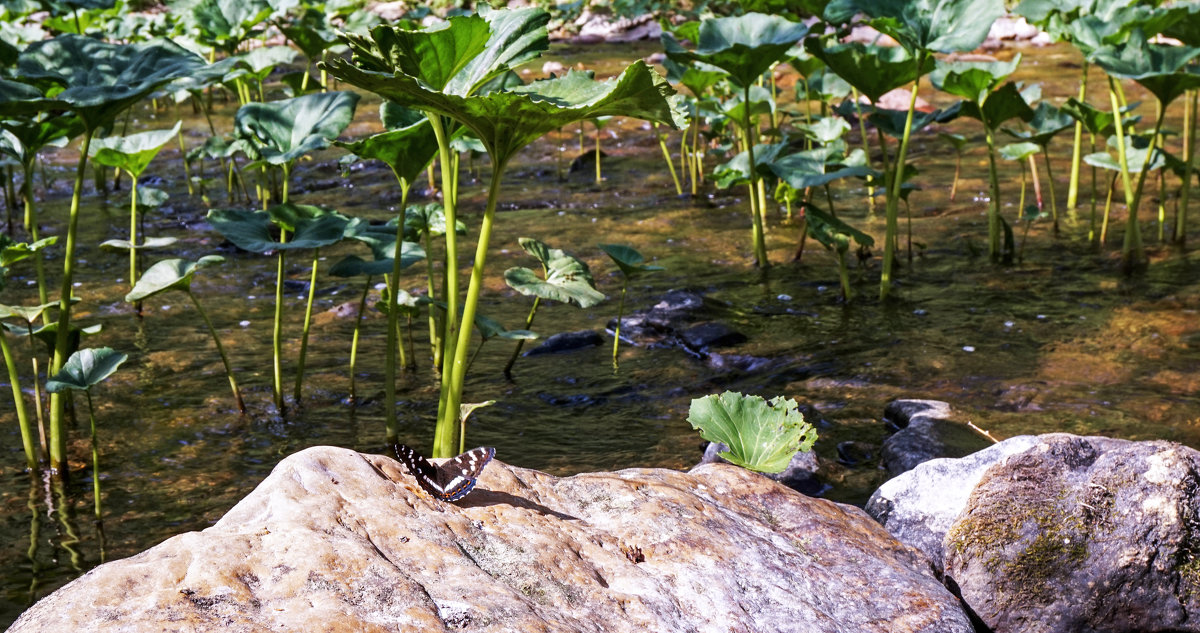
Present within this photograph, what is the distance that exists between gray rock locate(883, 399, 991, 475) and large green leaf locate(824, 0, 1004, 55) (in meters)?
1.75

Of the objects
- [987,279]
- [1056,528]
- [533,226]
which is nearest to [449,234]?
[1056,528]

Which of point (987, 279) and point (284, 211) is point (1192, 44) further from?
point (284, 211)

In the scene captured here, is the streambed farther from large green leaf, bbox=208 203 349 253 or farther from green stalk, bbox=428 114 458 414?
green stalk, bbox=428 114 458 414

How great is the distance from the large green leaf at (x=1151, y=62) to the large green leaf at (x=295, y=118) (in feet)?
11.6

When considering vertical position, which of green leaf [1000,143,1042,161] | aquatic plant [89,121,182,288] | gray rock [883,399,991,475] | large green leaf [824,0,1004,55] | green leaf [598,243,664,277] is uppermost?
large green leaf [824,0,1004,55]

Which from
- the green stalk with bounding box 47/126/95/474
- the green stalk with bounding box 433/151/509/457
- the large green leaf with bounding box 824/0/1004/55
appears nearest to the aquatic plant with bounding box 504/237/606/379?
the green stalk with bounding box 433/151/509/457

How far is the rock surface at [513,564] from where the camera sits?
1.71m

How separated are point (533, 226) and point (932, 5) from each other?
10.5 ft

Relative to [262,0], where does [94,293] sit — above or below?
below

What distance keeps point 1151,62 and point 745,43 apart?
1934 mm

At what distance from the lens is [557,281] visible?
3.79 metres

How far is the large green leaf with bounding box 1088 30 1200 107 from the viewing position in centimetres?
490

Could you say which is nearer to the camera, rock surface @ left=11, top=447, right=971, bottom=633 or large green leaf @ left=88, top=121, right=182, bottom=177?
rock surface @ left=11, top=447, right=971, bottom=633

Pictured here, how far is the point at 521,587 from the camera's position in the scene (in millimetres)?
1963
